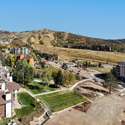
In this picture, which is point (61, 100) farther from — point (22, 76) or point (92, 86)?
point (92, 86)

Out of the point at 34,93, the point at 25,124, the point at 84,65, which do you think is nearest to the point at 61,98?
the point at 34,93

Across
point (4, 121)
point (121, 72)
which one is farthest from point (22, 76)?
point (121, 72)

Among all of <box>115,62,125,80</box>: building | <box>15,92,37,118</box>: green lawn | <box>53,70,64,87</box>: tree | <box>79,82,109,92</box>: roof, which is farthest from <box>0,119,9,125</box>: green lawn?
<box>115,62,125,80</box>: building

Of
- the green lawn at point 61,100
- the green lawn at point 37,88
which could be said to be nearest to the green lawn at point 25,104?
the green lawn at point 61,100

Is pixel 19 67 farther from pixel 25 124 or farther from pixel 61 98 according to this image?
pixel 25 124

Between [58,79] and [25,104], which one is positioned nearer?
[25,104]

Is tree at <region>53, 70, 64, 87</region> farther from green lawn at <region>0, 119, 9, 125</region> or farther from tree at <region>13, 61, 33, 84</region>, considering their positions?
green lawn at <region>0, 119, 9, 125</region>

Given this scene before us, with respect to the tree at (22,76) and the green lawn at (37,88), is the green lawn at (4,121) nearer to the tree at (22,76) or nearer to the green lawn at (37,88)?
the green lawn at (37,88)
